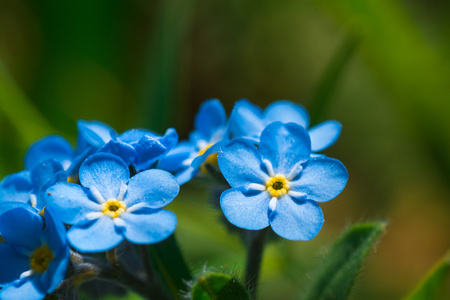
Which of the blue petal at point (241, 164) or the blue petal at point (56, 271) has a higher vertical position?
the blue petal at point (241, 164)

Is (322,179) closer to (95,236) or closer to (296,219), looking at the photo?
(296,219)

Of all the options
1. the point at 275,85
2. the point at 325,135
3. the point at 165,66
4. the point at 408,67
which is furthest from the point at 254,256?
the point at 275,85

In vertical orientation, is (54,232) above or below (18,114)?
above

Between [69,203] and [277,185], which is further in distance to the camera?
[277,185]

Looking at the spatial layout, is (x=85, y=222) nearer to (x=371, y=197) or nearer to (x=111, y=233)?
(x=111, y=233)

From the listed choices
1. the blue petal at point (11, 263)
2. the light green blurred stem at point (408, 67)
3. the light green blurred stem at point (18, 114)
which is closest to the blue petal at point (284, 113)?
the blue petal at point (11, 263)

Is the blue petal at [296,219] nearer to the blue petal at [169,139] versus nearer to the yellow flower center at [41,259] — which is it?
the blue petal at [169,139]
